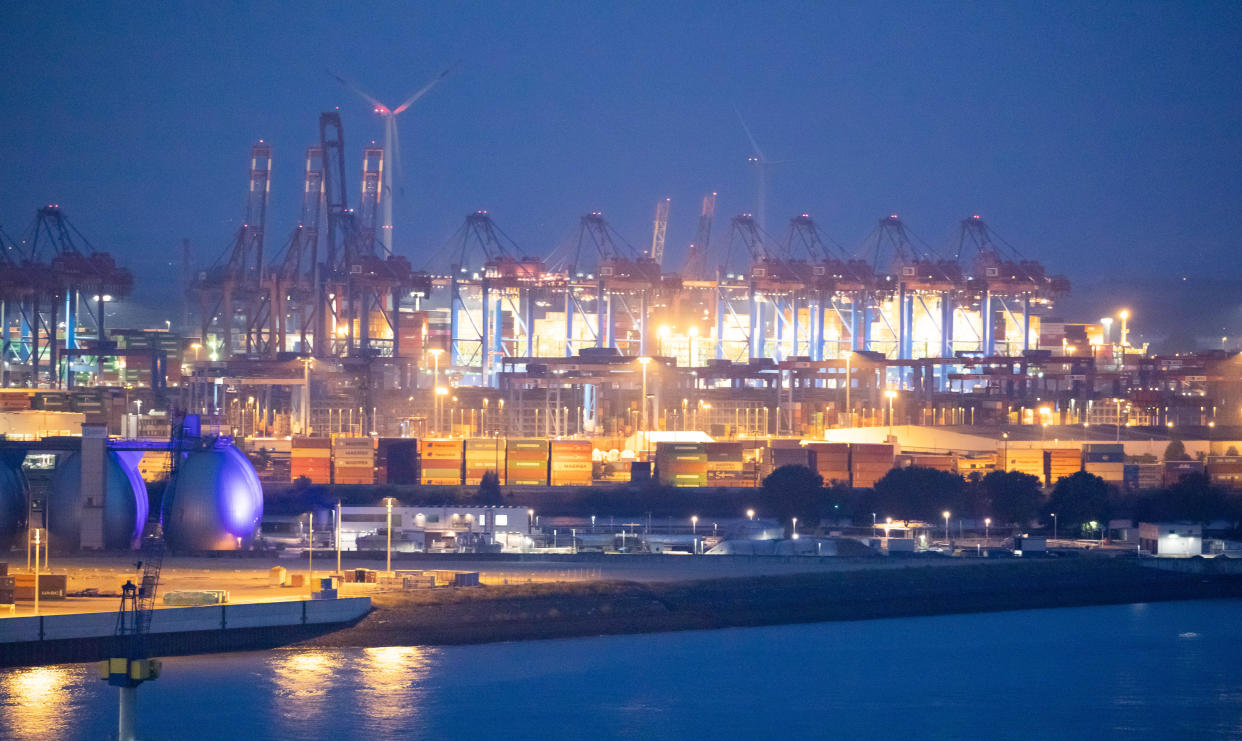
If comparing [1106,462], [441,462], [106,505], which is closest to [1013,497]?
[1106,462]

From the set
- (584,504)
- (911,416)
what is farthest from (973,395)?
(584,504)

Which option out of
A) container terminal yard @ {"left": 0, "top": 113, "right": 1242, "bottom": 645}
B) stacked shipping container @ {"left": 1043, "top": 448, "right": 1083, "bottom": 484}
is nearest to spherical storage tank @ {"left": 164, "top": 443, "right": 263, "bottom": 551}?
container terminal yard @ {"left": 0, "top": 113, "right": 1242, "bottom": 645}

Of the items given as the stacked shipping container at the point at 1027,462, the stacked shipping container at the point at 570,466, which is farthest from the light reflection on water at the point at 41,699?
the stacked shipping container at the point at 1027,462

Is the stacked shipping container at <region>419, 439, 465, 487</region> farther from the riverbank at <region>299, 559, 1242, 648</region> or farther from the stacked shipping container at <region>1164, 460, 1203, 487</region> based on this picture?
the stacked shipping container at <region>1164, 460, 1203, 487</region>

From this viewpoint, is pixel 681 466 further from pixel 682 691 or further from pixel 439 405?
pixel 682 691

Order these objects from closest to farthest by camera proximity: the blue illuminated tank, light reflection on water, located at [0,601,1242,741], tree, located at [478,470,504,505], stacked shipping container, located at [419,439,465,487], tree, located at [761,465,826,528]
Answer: light reflection on water, located at [0,601,1242,741] < the blue illuminated tank < tree, located at [761,465,826,528] < tree, located at [478,470,504,505] < stacked shipping container, located at [419,439,465,487]

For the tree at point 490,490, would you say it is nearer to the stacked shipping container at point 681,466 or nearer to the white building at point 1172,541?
the stacked shipping container at point 681,466
